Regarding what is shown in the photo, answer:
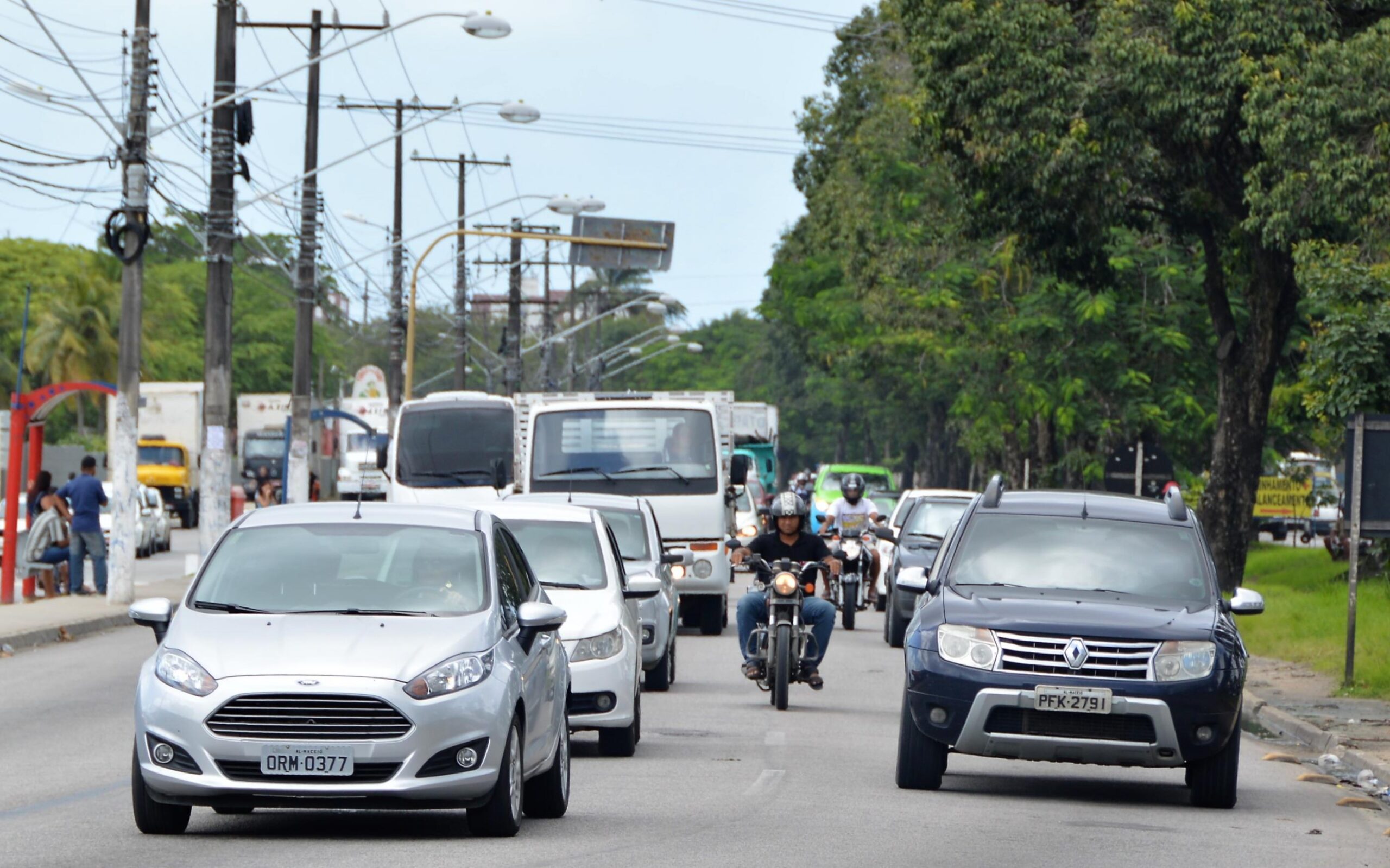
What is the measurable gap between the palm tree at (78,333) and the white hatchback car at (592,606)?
7209cm

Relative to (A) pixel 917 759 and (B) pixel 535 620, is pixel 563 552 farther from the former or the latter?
(B) pixel 535 620

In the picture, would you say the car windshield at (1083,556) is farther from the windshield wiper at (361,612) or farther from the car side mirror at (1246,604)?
the windshield wiper at (361,612)

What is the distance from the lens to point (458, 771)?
29.3 ft

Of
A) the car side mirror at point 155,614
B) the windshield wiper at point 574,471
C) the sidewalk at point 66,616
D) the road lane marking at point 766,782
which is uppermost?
the windshield wiper at point 574,471

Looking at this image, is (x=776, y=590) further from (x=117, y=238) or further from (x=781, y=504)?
(x=117, y=238)

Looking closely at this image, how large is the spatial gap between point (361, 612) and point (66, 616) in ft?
55.4

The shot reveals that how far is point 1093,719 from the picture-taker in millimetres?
11086

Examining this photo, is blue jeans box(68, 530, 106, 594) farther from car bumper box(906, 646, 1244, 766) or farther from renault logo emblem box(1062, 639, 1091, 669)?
renault logo emblem box(1062, 639, 1091, 669)

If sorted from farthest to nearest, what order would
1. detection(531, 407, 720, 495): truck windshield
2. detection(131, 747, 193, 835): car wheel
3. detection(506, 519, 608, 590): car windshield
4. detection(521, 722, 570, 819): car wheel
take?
detection(531, 407, 720, 495): truck windshield
detection(506, 519, 608, 590): car windshield
detection(521, 722, 570, 819): car wheel
detection(131, 747, 193, 835): car wheel

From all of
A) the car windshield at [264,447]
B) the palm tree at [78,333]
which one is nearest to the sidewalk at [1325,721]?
the car windshield at [264,447]

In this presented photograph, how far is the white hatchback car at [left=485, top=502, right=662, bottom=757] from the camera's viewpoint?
13094mm

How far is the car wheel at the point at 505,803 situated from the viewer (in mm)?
9164

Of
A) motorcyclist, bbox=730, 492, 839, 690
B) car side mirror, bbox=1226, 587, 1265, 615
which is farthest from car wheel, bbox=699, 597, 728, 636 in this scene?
car side mirror, bbox=1226, 587, 1265, 615

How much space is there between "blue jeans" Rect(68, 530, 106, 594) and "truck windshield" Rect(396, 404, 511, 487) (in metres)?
4.20
